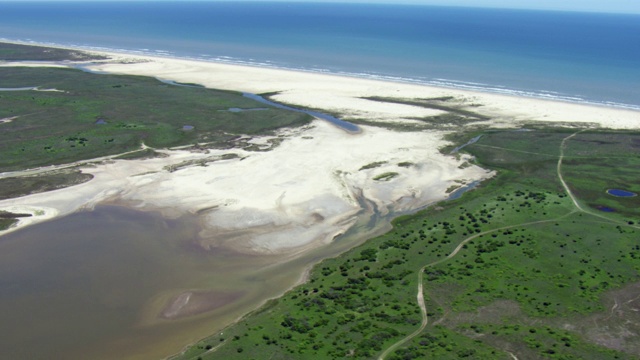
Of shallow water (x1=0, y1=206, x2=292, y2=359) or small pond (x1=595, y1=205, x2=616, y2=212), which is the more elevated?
small pond (x1=595, y1=205, x2=616, y2=212)

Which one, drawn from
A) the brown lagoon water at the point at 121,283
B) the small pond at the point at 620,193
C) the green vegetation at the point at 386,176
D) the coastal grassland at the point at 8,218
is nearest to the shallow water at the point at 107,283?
the brown lagoon water at the point at 121,283

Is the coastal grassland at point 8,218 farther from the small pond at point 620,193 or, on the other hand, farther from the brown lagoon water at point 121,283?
the small pond at point 620,193

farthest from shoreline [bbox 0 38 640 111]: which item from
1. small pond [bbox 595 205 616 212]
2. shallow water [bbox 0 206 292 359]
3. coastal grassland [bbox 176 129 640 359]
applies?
shallow water [bbox 0 206 292 359]

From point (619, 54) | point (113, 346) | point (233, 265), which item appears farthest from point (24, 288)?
point (619, 54)

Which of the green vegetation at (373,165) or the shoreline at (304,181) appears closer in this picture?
the shoreline at (304,181)

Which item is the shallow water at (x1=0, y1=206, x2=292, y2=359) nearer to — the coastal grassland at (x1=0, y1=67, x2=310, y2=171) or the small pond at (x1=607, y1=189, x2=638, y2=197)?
the coastal grassland at (x1=0, y1=67, x2=310, y2=171)
